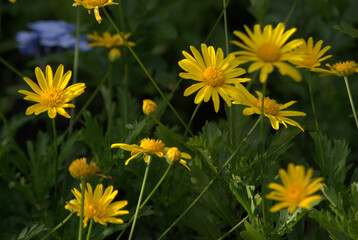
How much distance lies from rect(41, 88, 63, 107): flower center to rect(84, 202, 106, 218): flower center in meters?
0.22

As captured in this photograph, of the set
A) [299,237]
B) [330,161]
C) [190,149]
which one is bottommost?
[299,237]

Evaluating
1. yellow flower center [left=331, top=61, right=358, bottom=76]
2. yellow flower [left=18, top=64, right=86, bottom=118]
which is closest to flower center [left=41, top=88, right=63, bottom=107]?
yellow flower [left=18, top=64, right=86, bottom=118]

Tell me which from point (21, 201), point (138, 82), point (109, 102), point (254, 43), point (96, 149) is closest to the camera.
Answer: point (254, 43)

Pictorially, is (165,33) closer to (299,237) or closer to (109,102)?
(109,102)

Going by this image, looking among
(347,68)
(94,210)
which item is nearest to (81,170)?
(94,210)

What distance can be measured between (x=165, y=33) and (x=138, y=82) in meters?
0.25

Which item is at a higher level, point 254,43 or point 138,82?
point 138,82

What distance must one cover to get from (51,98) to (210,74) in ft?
1.04

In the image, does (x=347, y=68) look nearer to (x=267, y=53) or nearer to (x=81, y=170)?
(x=267, y=53)

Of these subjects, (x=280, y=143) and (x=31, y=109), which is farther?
(x=280, y=143)

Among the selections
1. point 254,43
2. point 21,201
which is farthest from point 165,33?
point 254,43

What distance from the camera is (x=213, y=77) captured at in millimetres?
1044

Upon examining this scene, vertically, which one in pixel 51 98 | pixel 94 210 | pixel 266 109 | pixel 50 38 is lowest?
pixel 94 210

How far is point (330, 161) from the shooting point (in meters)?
1.27
